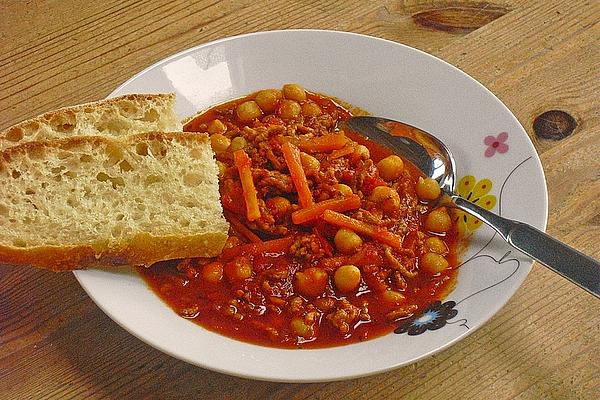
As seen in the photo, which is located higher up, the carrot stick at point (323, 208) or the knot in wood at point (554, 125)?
the carrot stick at point (323, 208)

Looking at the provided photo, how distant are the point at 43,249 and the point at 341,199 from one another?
40.4 inches

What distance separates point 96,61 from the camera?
3605 millimetres

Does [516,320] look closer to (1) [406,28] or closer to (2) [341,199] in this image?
(2) [341,199]

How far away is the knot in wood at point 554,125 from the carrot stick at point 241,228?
4.50ft

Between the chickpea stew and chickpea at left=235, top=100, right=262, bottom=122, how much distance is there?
0.14 m

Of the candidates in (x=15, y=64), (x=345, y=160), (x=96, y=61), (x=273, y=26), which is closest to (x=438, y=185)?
(x=345, y=160)

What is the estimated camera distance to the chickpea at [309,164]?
2.83m

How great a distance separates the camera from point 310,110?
3.19m

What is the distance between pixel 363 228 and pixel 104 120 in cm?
101

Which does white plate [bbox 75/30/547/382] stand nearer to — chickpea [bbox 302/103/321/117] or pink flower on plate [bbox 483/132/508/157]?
pink flower on plate [bbox 483/132/508/157]

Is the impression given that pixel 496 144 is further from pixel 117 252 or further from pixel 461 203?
pixel 117 252

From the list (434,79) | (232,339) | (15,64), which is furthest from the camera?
(15,64)

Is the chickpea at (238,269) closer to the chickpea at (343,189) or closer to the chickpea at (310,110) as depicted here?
the chickpea at (343,189)

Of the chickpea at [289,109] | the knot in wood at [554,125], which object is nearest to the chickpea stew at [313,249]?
the chickpea at [289,109]
